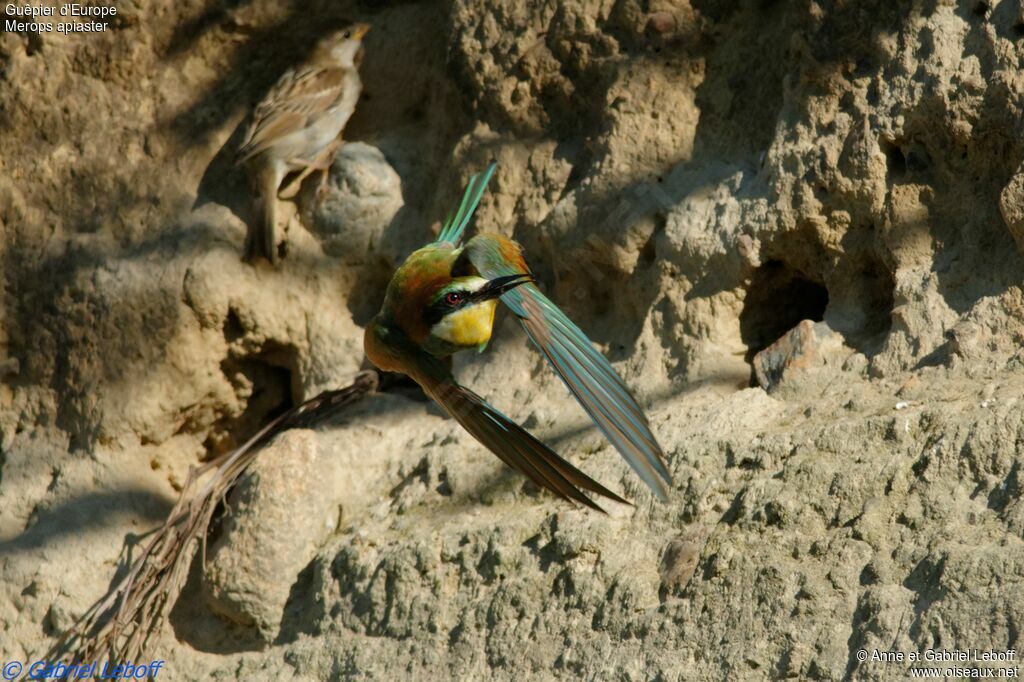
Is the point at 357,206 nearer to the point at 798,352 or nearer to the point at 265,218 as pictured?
the point at 265,218

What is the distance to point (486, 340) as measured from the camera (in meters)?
3.34

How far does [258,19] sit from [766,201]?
2.12 meters

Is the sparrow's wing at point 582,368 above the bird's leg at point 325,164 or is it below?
below

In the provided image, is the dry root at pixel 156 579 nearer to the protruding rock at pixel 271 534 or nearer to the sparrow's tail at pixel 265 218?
the protruding rock at pixel 271 534

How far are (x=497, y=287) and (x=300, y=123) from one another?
4.96 feet

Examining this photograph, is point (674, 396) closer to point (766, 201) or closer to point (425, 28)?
point (766, 201)

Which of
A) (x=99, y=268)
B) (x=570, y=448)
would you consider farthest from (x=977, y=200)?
(x=99, y=268)

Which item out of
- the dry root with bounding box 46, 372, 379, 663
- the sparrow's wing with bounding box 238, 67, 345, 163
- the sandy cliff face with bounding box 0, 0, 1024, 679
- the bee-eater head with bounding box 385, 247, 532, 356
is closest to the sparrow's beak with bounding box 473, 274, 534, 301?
the bee-eater head with bounding box 385, 247, 532, 356

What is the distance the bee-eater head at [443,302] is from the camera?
3.18m

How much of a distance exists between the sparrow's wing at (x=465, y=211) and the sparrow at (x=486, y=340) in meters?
0.02

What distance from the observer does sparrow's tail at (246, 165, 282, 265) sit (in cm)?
432

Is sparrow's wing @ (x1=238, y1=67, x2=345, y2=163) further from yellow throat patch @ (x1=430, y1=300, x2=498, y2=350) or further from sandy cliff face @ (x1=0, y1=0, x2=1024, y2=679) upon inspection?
yellow throat patch @ (x1=430, y1=300, x2=498, y2=350)

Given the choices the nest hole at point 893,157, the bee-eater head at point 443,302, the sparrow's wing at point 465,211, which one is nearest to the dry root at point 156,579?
the sparrow's wing at point 465,211

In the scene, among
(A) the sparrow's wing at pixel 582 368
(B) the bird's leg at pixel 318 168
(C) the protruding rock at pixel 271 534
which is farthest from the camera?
(B) the bird's leg at pixel 318 168
